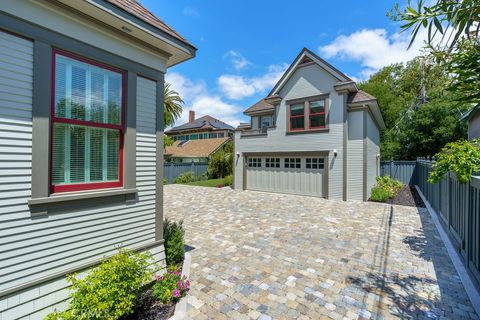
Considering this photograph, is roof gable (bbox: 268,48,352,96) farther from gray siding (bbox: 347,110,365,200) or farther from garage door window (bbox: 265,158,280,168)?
garage door window (bbox: 265,158,280,168)

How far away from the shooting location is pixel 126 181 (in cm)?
382

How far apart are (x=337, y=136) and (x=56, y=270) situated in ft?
38.8

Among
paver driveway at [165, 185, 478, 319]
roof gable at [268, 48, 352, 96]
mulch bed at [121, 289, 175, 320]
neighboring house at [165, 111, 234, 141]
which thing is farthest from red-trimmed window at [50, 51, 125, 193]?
neighboring house at [165, 111, 234, 141]

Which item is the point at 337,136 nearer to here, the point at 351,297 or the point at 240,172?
the point at 240,172

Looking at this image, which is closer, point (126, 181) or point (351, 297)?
point (351, 297)

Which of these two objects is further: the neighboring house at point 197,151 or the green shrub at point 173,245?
the neighboring house at point 197,151

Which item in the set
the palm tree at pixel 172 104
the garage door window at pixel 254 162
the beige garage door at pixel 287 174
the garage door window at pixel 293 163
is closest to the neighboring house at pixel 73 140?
the beige garage door at pixel 287 174

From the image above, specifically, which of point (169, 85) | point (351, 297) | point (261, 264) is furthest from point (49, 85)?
point (169, 85)

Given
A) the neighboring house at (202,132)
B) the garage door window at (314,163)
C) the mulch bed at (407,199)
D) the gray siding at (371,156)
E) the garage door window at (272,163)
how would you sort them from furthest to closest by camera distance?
the neighboring house at (202,132)
the garage door window at (272,163)
the garage door window at (314,163)
the gray siding at (371,156)
the mulch bed at (407,199)

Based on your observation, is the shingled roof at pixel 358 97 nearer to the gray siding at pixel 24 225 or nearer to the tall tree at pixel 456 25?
the tall tree at pixel 456 25

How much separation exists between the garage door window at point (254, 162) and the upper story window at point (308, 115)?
116 inches

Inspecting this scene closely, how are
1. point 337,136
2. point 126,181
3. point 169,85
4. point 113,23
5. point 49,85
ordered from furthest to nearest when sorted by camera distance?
1. point 169,85
2. point 337,136
3. point 126,181
4. point 113,23
5. point 49,85

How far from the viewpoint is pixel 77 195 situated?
3160 mm

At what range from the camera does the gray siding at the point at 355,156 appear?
11.5 m
